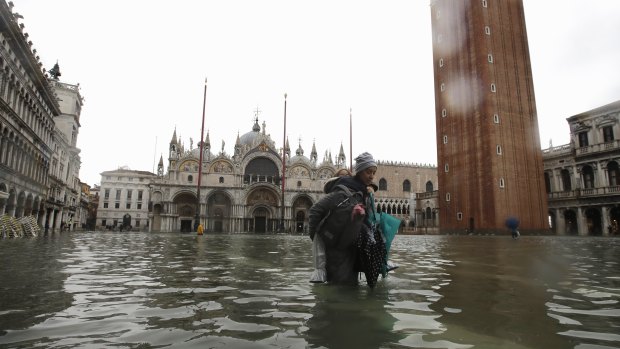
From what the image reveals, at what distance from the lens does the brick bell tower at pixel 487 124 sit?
115ft

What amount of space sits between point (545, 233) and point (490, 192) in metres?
6.74

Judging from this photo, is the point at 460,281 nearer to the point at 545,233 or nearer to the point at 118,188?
the point at 545,233

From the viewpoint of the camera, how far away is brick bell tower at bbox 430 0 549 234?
1375 inches

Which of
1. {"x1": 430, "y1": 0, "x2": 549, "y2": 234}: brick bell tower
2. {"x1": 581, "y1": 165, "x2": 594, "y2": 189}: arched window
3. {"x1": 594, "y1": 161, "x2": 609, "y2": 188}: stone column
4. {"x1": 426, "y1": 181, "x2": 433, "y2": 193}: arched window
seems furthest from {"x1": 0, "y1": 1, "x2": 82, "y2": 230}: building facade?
{"x1": 426, "y1": 181, "x2": 433, "y2": 193}: arched window

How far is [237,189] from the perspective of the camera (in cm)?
5059

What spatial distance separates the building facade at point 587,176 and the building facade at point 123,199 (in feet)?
199

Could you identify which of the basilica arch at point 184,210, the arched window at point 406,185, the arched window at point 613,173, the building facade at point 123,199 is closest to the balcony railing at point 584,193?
the arched window at point 613,173

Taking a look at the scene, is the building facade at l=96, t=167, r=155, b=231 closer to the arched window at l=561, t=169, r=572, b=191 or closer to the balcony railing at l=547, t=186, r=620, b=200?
A: the balcony railing at l=547, t=186, r=620, b=200

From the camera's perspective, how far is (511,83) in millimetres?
37219

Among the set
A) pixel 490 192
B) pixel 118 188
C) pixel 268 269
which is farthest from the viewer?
pixel 118 188

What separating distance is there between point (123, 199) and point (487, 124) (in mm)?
60250

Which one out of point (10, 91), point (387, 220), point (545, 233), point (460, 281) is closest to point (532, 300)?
point (460, 281)

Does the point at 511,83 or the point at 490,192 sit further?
the point at 511,83

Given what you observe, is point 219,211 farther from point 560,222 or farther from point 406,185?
point 560,222
